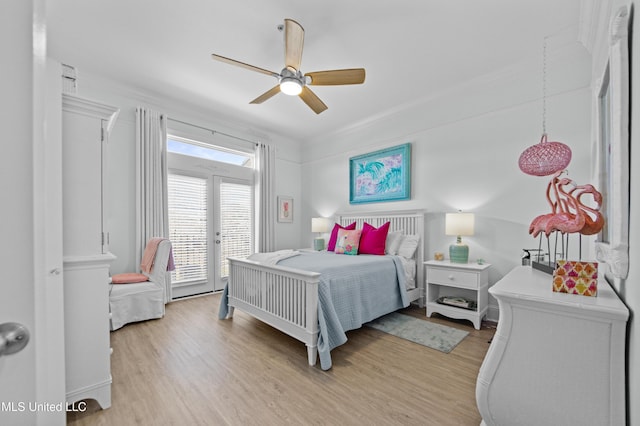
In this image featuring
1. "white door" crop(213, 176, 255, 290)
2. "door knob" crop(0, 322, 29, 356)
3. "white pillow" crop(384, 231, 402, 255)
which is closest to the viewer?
"door knob" crop(0, 322, 29, 356)

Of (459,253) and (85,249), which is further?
(459,253)

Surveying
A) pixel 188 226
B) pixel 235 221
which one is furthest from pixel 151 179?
pixel 235 221

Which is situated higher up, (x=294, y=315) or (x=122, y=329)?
(x=294, y=315)

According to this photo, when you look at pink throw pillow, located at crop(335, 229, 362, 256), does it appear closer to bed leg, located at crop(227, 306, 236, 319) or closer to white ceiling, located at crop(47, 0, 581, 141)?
bed leg, located at crop(227, 306, 236, 319)

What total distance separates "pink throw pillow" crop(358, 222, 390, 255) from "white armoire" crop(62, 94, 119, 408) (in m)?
2.83

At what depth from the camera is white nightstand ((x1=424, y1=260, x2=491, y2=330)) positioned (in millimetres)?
2934

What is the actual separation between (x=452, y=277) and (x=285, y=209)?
341 cm

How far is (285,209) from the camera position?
552 cm

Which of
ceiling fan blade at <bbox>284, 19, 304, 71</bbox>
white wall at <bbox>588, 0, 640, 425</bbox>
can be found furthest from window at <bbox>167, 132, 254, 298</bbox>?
white wall at <bbox>588, 0, 640, 425</bbox>

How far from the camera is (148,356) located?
2.31 meters

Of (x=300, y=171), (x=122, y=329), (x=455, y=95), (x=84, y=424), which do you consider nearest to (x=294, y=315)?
(x=84, y=424)

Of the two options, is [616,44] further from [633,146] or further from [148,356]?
[148,356]

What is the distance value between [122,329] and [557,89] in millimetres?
5325

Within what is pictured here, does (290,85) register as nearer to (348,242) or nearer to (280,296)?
(280,296)
